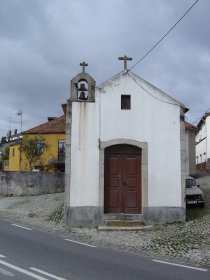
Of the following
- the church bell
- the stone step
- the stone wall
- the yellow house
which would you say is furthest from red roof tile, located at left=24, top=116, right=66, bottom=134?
the stone step

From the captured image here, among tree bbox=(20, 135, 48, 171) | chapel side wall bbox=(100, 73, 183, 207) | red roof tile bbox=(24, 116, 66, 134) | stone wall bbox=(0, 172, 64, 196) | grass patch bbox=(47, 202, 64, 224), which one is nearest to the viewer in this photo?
chapel side wall bbox=(100, 73, 183, 207)

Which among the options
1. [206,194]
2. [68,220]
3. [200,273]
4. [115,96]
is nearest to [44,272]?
[200,273]

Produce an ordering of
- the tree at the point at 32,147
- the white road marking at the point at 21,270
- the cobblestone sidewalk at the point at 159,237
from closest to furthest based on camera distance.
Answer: the white road marking at the point at 21,270
the cobblestone sidewalk at the point at 159,237
the tree at the point at 32,147

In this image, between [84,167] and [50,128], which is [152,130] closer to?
[84,167]

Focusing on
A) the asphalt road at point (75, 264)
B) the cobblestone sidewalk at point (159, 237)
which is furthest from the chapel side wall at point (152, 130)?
the asphalt road at point (75, 264)

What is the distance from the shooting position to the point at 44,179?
34.3 m

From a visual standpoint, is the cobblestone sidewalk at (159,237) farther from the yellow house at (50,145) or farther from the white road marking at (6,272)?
the yellow house at (50,145)

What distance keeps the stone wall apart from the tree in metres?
11.4

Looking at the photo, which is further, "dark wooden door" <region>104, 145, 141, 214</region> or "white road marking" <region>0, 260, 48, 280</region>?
"dark wooden door" <region>104, 145, 141, 214</region>

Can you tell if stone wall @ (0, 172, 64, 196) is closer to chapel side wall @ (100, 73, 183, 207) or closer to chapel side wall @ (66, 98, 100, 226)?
chapel side wall @ (66, 98, 100, 226)

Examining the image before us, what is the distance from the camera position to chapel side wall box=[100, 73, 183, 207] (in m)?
17.5

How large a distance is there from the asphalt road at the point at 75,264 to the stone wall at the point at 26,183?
21021mm

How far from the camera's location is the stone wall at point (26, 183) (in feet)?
111

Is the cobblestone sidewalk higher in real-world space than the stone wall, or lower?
lower
